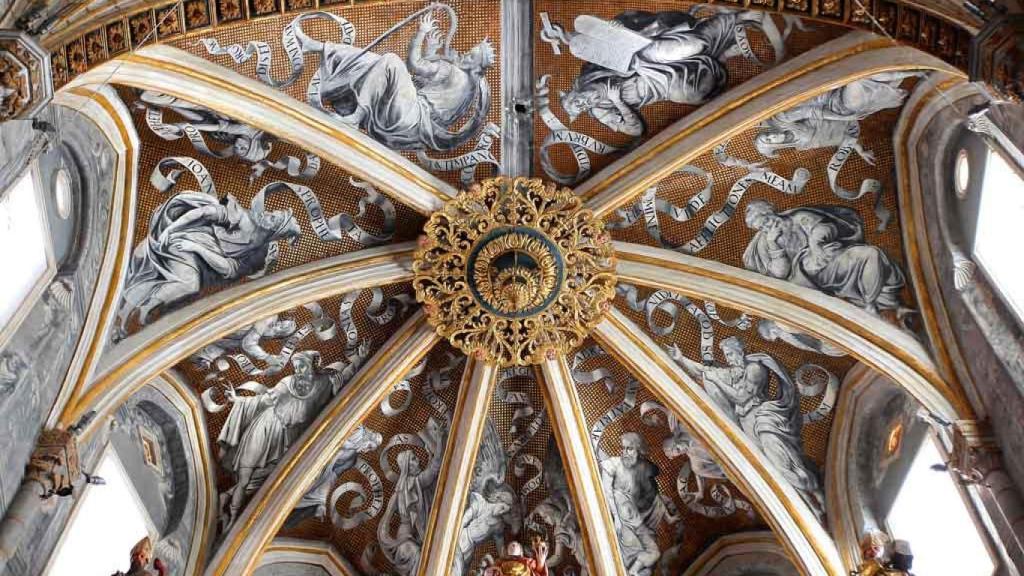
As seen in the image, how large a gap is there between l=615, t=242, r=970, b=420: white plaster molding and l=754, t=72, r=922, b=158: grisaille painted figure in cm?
158

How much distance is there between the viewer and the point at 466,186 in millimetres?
13930

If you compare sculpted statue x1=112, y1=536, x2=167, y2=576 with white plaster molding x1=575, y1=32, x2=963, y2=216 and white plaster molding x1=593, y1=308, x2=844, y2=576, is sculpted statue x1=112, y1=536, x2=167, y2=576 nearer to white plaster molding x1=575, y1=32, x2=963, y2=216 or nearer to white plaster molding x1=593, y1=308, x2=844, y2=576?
white plaster molding x1=593, y1=308, x2=844, y2=576

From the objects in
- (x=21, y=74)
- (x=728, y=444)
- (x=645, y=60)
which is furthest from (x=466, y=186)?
(x=21, y=74)

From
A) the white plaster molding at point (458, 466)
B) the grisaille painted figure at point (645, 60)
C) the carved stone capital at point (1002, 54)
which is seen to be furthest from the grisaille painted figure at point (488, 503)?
the carved stone capital at point (1002, 54)

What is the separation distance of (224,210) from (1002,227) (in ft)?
26.5

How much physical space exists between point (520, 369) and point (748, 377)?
9.38 ft

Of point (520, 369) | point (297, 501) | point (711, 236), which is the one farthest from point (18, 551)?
point (711, 236)

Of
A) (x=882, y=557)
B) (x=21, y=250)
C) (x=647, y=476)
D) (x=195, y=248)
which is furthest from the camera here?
(x=647, y=476)

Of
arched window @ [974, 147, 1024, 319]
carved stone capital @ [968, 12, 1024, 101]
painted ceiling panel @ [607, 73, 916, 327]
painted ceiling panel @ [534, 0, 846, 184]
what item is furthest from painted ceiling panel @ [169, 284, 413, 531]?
carved stone capital @ [968, 12, 1024, 101]

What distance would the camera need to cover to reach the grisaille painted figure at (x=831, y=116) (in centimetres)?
1211

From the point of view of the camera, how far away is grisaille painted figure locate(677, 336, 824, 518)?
565 inches

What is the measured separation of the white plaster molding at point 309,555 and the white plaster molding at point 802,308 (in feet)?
17.0

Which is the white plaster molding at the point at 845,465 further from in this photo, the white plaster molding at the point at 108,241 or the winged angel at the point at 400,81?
the white plaster molding at the point at 108,241

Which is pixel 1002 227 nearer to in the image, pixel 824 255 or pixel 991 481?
pixel 991 481
